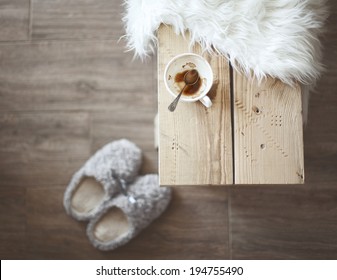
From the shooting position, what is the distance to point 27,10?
144 centimetres

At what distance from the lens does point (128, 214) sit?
1.29 m

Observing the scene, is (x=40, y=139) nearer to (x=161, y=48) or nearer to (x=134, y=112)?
(x=134, y=112)

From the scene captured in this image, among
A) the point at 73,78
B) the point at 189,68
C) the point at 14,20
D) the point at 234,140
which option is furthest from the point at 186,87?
the point at 14,20

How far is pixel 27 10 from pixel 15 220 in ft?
2.61

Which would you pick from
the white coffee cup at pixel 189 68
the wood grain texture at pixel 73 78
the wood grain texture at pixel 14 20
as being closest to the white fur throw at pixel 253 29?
the white coffee cup at pixel 189 68

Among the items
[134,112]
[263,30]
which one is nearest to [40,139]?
[134,112]

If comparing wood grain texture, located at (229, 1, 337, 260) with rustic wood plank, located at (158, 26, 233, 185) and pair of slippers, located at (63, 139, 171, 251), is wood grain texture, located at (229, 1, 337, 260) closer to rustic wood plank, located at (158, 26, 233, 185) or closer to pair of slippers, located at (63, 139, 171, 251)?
pair of slippers, located at (63, 139, 171, 251)

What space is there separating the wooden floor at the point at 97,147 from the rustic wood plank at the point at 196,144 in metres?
0.42

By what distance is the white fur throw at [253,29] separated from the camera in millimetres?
944

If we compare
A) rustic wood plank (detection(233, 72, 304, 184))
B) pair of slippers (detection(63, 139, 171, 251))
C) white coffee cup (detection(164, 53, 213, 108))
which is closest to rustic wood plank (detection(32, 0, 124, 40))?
pair of slippers (detection(63, 139, 171, 251))

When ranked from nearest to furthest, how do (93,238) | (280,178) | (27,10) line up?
1. (280,178)
2. (93,238)
3. (27,10)

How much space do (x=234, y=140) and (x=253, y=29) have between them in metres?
0.29

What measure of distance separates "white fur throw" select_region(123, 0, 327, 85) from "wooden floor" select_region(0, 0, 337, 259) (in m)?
0.43

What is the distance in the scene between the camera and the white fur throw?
3.10 ft
